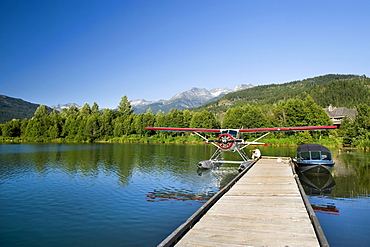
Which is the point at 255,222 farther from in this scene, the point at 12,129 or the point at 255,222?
the point at 12,129

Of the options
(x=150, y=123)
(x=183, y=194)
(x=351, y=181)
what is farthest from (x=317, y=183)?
(x=150, y=123)

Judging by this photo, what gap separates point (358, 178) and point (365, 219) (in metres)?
8.55

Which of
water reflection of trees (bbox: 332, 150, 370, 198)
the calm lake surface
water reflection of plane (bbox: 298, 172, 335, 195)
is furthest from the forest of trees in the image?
the calm lake surface

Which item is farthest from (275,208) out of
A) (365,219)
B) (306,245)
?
(365,219)

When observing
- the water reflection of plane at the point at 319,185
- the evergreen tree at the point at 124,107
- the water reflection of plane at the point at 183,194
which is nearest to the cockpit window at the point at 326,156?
the water reflection of plane at the point at 319,185

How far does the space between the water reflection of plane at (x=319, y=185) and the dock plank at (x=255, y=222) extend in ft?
5.08

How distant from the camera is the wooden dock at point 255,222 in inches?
186

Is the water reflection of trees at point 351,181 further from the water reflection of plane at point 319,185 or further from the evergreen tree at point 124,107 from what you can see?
the evergreen tree at point 124,107

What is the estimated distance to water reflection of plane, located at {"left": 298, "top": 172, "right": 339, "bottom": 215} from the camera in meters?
9.61

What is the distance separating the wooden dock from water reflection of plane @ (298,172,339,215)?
152 centimetres

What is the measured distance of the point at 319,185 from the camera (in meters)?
14.1

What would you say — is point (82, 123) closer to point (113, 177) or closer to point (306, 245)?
point (113, 177)

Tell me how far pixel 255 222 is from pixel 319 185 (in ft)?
32.9

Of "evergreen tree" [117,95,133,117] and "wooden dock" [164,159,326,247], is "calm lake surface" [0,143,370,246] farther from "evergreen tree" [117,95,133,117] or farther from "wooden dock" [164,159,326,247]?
"evergreen tree" [117,95,133,117]
